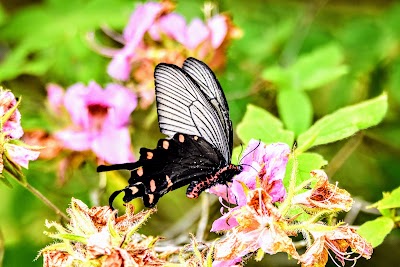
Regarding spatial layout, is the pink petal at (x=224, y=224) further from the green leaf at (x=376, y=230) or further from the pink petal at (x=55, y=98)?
the pink petal at (x=55, y=98)

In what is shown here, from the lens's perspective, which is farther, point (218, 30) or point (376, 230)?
point (218, 30)

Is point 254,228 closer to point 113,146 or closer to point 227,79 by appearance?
point 113,146

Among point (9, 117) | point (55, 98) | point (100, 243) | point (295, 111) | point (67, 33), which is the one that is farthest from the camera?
point (67, 33)

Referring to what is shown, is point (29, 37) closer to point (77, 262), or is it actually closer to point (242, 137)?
point (242, 137)

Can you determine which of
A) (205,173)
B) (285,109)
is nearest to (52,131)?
(285,109)

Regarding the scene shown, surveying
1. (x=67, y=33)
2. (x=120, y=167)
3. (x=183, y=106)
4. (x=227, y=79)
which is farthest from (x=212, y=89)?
(x=67, y=33)

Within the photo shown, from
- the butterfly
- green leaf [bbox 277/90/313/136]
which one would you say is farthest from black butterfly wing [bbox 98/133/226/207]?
green leaf [bbox 277/90/313/136]

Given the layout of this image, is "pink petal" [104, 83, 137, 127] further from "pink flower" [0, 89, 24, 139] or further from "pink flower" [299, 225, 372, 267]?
"pink flower" [299, 225, 372, 267]
